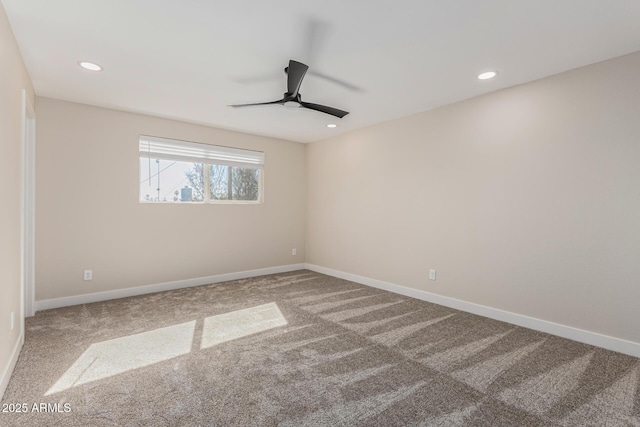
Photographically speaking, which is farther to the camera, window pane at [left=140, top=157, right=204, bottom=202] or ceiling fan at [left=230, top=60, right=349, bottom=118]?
window pane at [left=140, top=157, right=204, bottom=202]

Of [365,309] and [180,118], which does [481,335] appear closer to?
[365,309]

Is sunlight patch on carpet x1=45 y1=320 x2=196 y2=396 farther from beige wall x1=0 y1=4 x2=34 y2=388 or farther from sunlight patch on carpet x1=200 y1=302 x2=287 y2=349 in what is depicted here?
beige wall x1=0 y1=4 x2=34 y2=388

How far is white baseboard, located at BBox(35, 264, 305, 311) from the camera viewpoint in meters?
3.51

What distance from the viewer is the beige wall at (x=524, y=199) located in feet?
8.21

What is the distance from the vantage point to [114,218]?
387 centimetres

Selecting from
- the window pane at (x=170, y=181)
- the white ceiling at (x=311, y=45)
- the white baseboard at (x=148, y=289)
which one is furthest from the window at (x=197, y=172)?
the white baseboard at (x=148, y=289)

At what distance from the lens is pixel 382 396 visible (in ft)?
6.23

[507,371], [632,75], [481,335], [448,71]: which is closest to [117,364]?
[507,371]

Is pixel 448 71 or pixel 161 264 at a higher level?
pixel 448 71

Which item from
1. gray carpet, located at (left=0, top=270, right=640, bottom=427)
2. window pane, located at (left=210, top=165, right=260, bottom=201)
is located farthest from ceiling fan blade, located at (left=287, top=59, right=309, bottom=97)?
window pane, located at (left=210, top=165, right=260, bottom=201)

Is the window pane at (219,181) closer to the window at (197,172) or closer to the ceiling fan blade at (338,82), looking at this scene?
the window at (197,172)

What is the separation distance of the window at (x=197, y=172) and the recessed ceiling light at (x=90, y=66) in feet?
4.52

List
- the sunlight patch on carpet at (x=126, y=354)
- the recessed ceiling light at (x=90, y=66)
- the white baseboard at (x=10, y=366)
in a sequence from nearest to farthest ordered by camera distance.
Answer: the white baseboard at (x=10, y=366)
the sunlight patch on carpet at (x=126, y=354)
the recessed ceiling light at (x=90, y=66)

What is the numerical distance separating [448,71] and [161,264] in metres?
4.14
